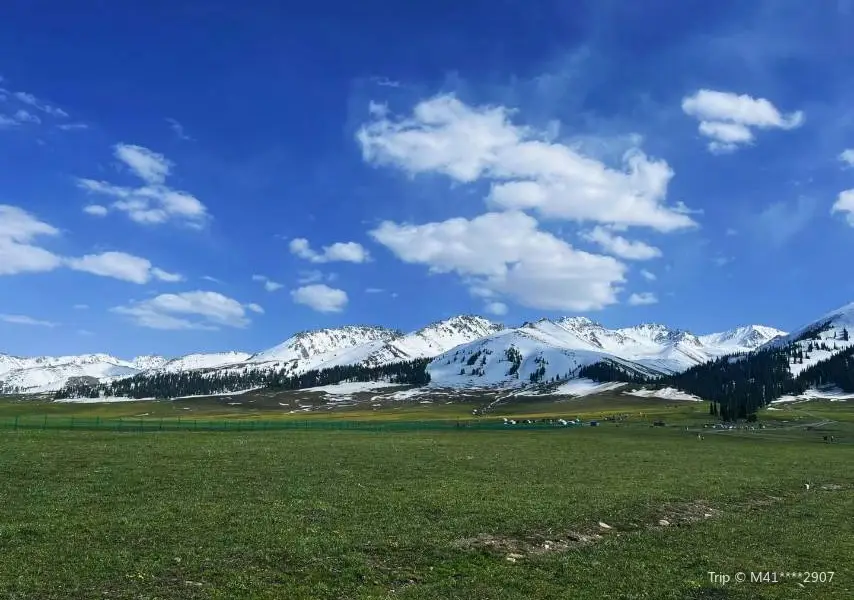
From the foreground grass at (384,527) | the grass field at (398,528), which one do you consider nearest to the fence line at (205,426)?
the foreground grass at (384,527)

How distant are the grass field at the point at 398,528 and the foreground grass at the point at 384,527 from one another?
120 millimetres

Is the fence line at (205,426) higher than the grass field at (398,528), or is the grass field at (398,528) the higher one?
the grass field at (398,528)

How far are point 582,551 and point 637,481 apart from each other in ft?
74.1

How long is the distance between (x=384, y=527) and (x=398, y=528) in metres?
0.72

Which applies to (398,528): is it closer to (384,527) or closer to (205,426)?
(384,527)

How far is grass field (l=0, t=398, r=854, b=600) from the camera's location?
21.7 m

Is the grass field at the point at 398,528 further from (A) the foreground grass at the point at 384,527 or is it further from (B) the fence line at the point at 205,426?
(B) the fence line at the point at 205,426

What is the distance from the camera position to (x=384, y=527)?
2914 cm

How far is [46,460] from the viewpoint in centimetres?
4734

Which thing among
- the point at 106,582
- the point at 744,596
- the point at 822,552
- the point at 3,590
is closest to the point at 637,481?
the point at 822,552

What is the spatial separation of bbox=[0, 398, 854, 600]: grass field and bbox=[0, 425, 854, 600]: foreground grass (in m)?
0.12

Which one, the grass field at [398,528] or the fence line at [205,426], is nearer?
the grass field at [398,528]

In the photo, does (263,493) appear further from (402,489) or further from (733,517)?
(733,517)

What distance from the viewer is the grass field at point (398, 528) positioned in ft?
71.2
